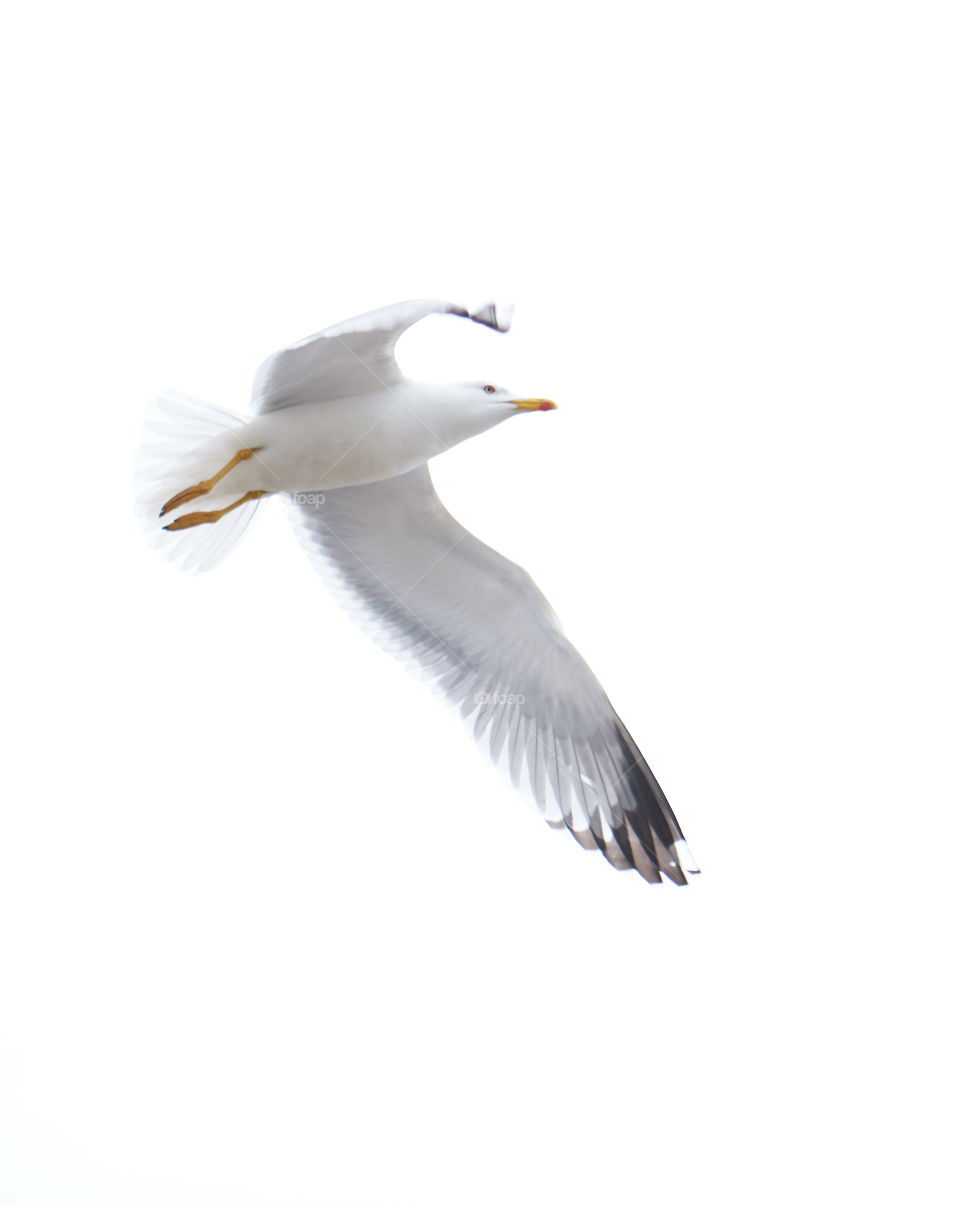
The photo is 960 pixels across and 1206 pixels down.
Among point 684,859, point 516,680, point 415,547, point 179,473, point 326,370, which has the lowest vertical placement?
point 684,859

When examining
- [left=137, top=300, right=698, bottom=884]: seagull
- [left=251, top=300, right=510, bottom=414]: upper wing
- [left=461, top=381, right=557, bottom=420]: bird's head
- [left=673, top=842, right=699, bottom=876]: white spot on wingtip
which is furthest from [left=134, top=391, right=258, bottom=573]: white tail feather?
[left=673, top=842, right=699, bottom=876]: white spot on wingtip

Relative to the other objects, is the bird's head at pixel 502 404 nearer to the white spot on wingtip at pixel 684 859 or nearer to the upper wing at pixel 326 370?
the upper wing at pixel 326 370

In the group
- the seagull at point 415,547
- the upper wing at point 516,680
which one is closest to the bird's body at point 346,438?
the seagull at point 415,547

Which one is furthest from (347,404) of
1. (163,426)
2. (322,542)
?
(322,542)

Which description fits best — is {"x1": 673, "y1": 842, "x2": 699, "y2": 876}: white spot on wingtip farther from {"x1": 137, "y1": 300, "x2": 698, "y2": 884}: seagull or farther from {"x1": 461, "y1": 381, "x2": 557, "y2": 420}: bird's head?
{"x1": 461, "y1": 381, "x2": 557, "y2": 420}: bird's head

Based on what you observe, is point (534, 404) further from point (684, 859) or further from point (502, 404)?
point (684, 859)

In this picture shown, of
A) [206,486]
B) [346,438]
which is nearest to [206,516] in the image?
[206,486]

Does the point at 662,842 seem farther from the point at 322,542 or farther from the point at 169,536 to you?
the point at 169,536
